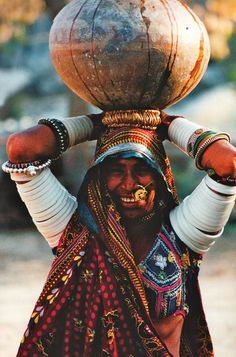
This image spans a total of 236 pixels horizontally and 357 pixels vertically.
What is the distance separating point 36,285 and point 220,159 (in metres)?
4.41

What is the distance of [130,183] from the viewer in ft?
8.89

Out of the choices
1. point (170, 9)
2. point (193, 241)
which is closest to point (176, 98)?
point (170, 9)

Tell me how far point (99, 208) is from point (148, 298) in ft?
1.09

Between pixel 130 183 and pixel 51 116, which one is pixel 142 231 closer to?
pixel 130 183


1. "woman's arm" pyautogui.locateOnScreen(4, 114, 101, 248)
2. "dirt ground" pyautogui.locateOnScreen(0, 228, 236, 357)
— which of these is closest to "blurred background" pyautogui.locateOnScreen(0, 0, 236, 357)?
"dirt ground" pyautogui.locateOnScreen(0, 228, 236, 357)

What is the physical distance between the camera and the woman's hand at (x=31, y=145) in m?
2.65

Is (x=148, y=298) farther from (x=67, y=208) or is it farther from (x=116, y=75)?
(x=116, y=75)

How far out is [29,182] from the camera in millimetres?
2705

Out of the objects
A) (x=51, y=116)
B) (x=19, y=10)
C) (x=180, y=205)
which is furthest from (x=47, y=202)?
(x=19, y=10)

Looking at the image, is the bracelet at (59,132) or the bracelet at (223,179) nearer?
the bracelet at (223,179)

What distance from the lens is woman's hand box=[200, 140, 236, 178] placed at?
255 cm

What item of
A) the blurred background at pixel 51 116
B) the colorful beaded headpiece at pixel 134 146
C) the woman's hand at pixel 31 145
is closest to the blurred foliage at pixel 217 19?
the blurred background at pixel 51 116

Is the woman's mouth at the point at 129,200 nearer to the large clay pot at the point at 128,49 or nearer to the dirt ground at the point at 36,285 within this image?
the large clay pot at the point at 128,49

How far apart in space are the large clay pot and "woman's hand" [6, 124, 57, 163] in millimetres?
198
